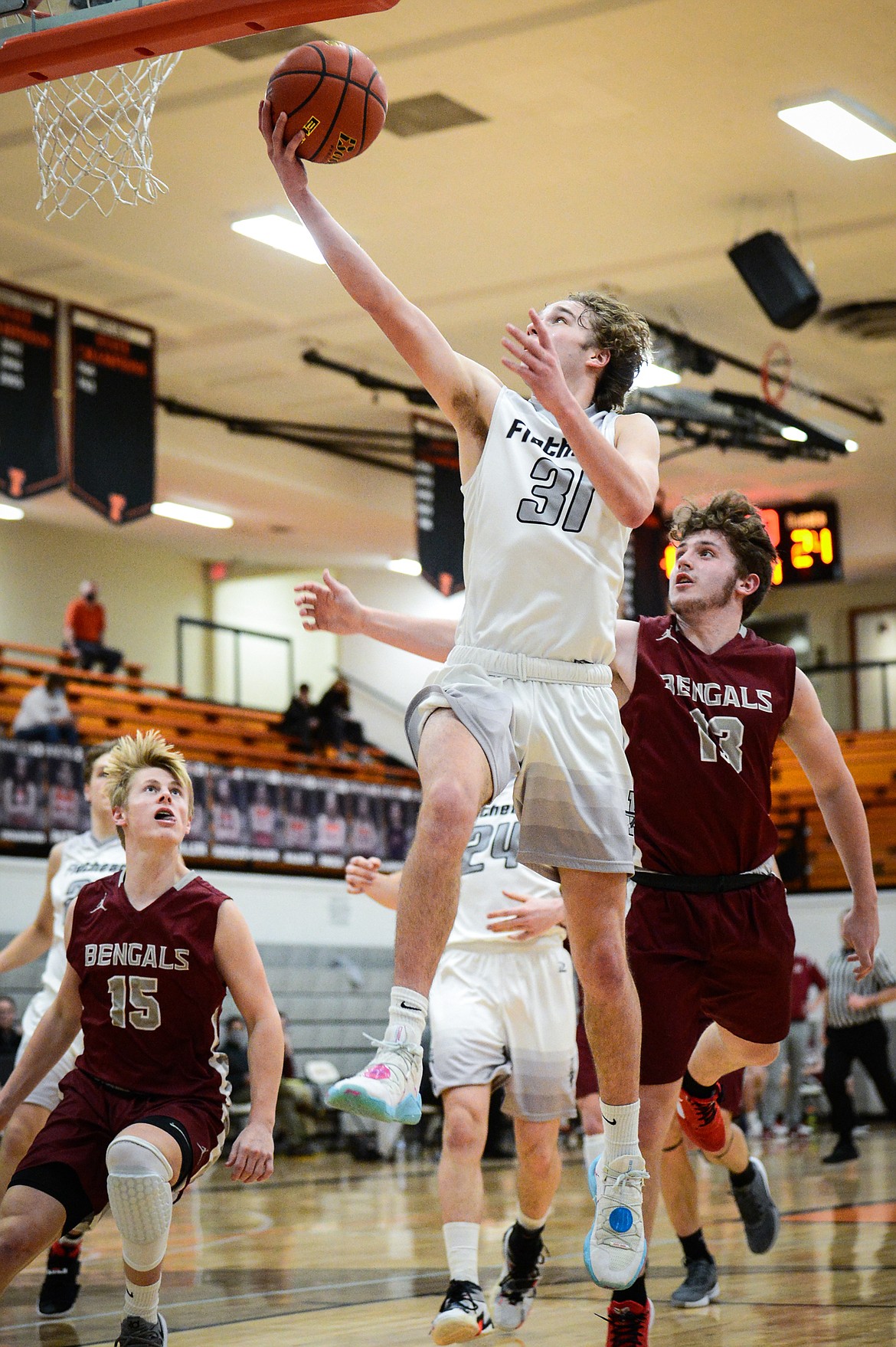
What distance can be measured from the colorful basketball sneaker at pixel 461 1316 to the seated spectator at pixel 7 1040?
7.49 metres

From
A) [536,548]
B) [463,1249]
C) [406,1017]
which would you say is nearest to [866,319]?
[463,1249]

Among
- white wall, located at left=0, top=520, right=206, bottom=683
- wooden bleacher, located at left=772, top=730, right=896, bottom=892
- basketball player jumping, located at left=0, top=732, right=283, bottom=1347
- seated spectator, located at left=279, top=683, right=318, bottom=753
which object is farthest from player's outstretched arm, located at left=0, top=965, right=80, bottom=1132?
white wall, located at left=0, top=520, right=206, bottom=683

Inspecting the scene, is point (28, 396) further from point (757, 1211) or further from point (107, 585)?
point (107, 585)

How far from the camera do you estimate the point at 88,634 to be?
18766mm

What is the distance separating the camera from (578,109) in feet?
34.0

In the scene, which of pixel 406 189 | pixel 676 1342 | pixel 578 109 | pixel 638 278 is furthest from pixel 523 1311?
pixel 638 278

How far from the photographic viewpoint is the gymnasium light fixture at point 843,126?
33.6 ft

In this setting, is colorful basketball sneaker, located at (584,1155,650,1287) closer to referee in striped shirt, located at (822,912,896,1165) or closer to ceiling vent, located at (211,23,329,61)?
ceiling vent, located at (211,23,329,61)

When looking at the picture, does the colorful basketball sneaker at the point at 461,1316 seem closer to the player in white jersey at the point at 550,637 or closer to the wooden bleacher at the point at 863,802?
the player in white jersey at the point at 550,637

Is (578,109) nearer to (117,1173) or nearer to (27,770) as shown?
(27,770)

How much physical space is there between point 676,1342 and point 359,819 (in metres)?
12.3

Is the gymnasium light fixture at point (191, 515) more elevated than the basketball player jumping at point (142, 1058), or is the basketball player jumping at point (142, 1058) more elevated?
the gymnasium light fixture at point (191, 515)

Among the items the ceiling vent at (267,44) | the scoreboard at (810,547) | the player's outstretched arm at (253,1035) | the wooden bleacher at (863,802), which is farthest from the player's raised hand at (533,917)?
the wooden bleacher at (863,802)

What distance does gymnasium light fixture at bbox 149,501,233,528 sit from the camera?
62.5 ft
